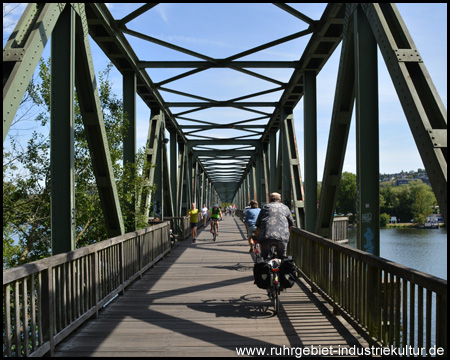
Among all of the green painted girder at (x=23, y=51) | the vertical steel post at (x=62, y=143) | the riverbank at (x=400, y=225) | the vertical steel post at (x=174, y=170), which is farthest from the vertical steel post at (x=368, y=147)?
the riverbank at (x=400, y=225)

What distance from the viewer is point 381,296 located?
409 centimetres

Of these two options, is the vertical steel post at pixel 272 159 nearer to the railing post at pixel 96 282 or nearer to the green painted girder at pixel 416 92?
the green painted girder at pixel 416 92

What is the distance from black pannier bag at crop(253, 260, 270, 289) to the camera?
5.76m

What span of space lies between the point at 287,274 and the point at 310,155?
5.80 meters

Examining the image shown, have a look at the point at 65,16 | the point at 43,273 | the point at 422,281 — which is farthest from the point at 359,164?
the point at 65,16

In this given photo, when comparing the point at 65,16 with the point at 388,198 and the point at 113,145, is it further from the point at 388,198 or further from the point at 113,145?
the point at 388,198

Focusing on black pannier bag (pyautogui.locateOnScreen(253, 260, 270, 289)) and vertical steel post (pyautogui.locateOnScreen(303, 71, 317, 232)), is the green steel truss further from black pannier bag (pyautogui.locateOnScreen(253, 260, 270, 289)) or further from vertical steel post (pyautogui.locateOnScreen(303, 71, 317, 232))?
black pannier bag (pyautogui.locateOnScreen(253, 260, 270, 289))

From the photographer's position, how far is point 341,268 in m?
5.53

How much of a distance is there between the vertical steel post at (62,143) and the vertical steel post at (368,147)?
389cm

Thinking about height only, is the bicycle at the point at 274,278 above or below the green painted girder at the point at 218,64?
below

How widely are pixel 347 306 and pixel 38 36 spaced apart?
4.67m

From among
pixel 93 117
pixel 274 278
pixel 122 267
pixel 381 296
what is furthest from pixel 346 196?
pixel 381 296

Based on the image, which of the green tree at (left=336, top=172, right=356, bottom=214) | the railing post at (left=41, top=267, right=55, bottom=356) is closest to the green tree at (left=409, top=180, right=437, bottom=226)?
the green tree at (left=336, top=172, right=356, bottom=214)

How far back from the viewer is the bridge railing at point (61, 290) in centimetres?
366
